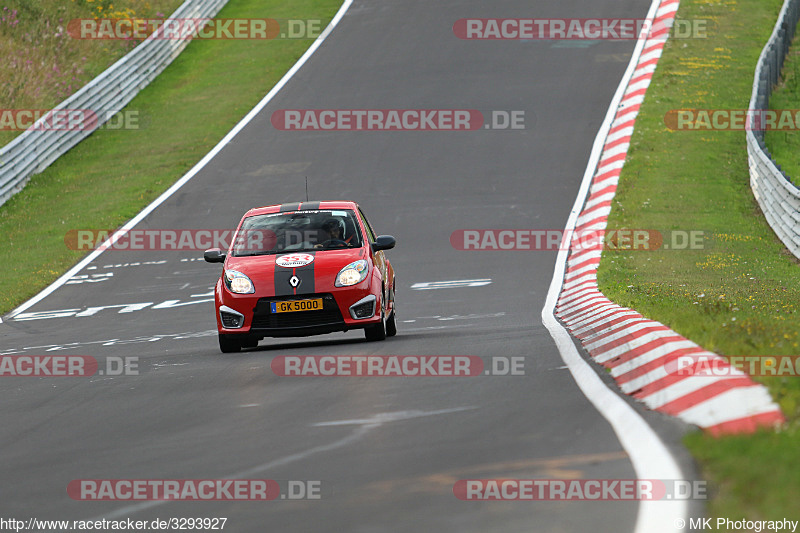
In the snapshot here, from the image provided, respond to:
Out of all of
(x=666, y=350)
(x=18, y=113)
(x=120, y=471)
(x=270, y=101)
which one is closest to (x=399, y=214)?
(x=270, y=101)

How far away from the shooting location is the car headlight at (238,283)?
1303cm

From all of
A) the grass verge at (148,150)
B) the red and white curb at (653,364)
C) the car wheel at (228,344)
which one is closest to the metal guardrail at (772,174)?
the red and white curb at (653,364)

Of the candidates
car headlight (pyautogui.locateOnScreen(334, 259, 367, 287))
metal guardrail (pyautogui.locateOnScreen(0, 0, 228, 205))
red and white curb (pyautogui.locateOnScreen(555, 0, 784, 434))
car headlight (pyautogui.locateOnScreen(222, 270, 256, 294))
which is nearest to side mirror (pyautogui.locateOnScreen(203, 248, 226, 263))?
car headlight (pyautogui.locateOnScreen(222, 270, 256, 294))

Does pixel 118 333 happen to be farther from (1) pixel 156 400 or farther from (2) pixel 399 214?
(2) pixel 399 214

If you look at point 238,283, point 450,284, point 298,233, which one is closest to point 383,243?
point 298,233

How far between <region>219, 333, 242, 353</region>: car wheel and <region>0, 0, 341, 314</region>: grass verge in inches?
305

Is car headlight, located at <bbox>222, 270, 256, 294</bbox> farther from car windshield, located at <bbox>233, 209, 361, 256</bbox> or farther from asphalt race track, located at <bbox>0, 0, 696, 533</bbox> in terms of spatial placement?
asphalt race track, located at <bbox>0, 0, 696, 533</bbox>

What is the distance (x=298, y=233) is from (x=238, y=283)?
110 cm

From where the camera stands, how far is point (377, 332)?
13.2 m

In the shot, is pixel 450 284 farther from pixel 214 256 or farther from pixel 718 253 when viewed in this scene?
pixel 214 256

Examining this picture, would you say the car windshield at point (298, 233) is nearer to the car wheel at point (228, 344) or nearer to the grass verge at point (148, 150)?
the car wheel at point (228, 344)

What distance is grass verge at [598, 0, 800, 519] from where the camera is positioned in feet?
17.1

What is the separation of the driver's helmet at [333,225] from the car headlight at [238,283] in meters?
1.29

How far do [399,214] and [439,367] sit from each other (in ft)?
45.9
